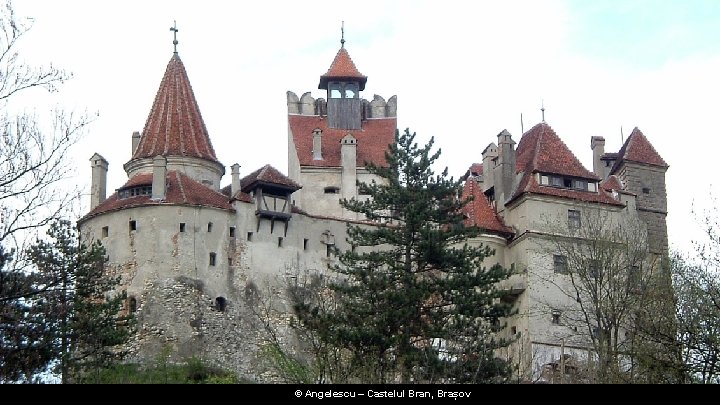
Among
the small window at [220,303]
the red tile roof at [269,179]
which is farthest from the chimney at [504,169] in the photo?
the small window at [220,303]

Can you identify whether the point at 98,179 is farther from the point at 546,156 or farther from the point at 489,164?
the point at 546,156

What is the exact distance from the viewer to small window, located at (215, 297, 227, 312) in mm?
54062

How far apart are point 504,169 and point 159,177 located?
1423 centimetres

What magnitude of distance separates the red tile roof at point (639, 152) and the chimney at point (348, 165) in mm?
11605

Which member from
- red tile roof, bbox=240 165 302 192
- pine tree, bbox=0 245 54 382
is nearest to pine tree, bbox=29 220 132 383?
pine tree, bbox=0 245 54 382

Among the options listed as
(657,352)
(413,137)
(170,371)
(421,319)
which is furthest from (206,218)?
(657,352)

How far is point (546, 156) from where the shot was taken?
192ft

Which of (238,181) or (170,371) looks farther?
(238,181)

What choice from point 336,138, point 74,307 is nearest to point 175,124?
point 336,138

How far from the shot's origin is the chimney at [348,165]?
206 ft

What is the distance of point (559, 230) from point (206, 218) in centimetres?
1394

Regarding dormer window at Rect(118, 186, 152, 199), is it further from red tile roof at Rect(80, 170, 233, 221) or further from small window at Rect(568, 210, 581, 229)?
small window at Rect(568, 210, 581, 229)

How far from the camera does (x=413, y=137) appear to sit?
46.7 m
